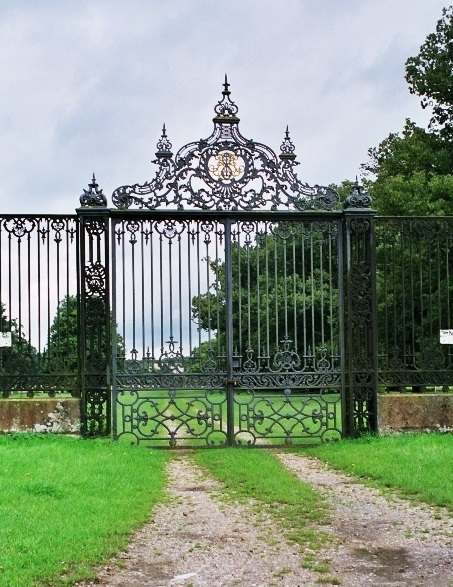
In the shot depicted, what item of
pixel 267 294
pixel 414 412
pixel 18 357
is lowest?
pixel 414 412

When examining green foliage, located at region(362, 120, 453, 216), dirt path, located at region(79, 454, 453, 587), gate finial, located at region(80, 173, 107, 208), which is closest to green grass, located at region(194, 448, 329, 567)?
dirt path, located at region(79, 454, 453, 587)

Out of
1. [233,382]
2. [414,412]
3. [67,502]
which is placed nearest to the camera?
[67,502]

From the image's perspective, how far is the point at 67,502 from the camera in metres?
6.70

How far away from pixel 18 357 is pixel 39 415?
88 centimetres

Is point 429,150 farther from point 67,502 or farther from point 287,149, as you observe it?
point 67,502

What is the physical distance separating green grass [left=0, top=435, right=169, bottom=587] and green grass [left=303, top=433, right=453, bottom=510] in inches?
88.9

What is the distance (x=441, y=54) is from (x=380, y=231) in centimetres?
1332

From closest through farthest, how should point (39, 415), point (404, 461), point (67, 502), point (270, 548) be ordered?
point (270, 548) < point (67, 502) < point (404, 461) < point (39, 415)

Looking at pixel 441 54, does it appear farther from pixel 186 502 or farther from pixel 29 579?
pixel 29 579

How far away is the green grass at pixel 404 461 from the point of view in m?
7.70

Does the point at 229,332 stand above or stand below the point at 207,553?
above

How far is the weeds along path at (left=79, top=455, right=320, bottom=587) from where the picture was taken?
488 centimetres

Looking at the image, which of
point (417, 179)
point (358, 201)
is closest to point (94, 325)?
point (358, 201)

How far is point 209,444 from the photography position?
11922 millimetres
